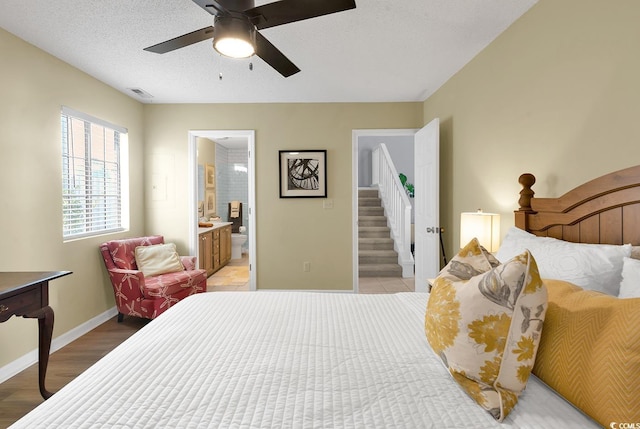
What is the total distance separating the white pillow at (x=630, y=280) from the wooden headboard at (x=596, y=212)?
314 millimetres

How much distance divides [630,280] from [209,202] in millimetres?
6410

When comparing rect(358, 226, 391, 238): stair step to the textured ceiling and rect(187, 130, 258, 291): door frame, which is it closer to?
rect(187, 130, 258, 291): door frame

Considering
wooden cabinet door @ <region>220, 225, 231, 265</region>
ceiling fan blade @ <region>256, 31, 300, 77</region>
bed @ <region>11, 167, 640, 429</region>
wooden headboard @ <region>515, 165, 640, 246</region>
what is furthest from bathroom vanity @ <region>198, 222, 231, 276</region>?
wooden headboard @ <region>515, 165, 640, 246</region>

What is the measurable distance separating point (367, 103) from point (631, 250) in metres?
3.51

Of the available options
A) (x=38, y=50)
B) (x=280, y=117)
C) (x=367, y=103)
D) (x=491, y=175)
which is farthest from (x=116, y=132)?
(x=491, y=175)

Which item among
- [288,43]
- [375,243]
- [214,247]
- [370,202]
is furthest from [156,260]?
[370,202]

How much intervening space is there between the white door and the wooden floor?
3168 millimetres

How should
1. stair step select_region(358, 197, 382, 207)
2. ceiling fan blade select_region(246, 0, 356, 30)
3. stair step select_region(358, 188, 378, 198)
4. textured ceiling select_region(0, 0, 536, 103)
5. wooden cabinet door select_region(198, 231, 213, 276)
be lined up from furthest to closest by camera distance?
1. stair step select_region(358, 188, 378, 198)
2. stair step select_region(358, 197, 382, 207)
3. wooden cabinet door select_region(198, 231, 213, 276)
4. textured ceiling select_region(0, 0, 536, 103)
5. ceiling fan blade select_region(246, 0, 356, 30)

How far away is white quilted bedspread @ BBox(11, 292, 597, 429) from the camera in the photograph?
858 mm

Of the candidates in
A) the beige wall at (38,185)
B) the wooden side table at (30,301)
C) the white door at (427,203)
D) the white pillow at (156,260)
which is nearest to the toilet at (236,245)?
the white pillow at (156,260)

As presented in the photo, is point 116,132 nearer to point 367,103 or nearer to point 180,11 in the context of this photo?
point 180,11

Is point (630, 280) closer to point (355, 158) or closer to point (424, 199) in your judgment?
point (424, 199)

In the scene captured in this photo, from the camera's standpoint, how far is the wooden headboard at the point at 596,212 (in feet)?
4.71

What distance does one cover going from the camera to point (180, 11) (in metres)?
2.25
